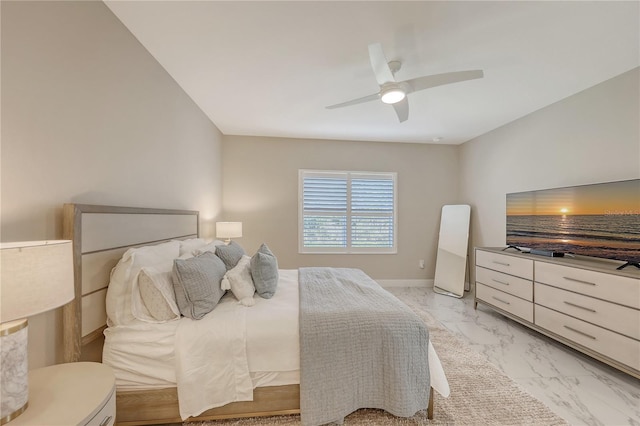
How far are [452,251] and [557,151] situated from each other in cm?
191

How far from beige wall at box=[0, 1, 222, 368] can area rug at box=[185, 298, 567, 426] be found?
148 centimetres

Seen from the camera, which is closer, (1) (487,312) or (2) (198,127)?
(2) (198,127)

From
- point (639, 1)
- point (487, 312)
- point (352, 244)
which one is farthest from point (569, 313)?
point (352, 244)

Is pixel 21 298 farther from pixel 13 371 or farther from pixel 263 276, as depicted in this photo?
pixel 263 276

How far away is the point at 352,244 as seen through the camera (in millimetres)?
4336

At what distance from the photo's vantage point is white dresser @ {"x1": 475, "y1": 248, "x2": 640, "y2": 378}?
182 cm

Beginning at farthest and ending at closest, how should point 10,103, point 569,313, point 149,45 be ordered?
point 569,313 < point 149,45 < point 10,103


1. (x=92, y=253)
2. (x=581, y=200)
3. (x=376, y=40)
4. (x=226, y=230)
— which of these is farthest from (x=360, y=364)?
(x=581, y=200)

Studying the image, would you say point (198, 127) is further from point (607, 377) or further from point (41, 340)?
point (607, 377)

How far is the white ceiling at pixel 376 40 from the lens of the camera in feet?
5.13

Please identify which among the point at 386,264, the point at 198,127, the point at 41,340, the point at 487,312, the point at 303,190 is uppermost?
the point at 198,127

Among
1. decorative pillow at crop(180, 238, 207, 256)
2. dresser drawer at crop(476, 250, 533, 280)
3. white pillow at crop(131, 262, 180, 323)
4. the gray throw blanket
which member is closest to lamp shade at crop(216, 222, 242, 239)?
decorative pillow at crop(180, 238, 207, 256)

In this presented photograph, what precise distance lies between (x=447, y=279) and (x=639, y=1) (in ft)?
11.4

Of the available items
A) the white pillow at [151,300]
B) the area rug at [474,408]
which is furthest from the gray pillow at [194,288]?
the area rug at [474,408]
